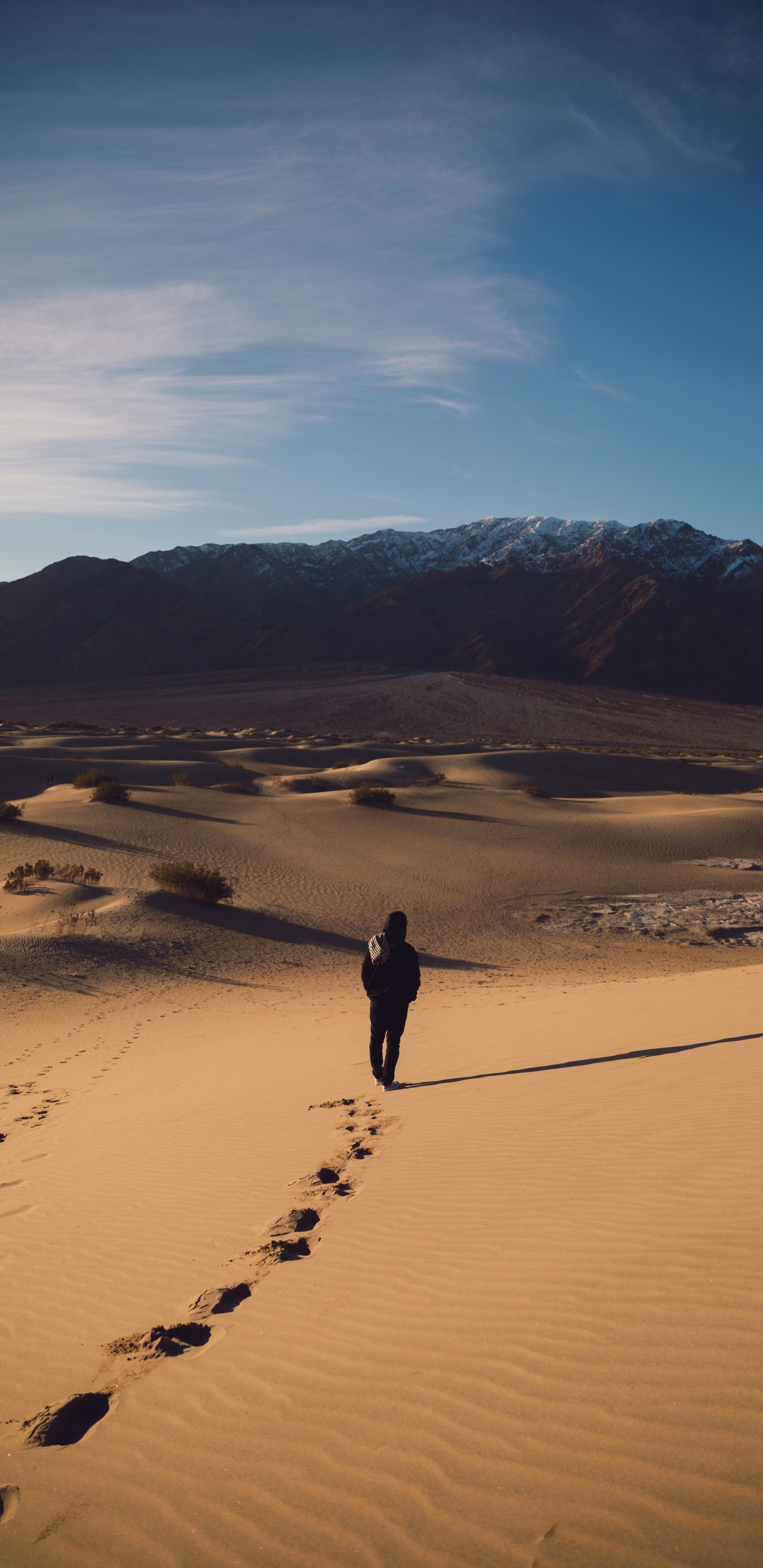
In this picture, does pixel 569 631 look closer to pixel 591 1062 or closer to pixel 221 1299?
pixel 591 1062

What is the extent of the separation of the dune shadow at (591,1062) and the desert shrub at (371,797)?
17.2 meters

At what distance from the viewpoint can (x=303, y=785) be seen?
28.9m

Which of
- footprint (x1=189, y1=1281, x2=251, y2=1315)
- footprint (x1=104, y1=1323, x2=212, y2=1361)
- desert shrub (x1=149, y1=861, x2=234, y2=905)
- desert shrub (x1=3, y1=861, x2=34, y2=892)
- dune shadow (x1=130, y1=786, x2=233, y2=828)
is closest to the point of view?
footprint (x1=104, y1=1323, x2=212, y2=1361)

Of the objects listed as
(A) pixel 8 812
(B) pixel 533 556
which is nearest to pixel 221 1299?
(A) pixel 8 812

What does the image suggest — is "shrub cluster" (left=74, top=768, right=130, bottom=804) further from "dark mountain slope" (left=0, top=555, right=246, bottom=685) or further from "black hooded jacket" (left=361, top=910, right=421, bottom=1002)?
"dark mountain slope" (left=0, top=555, right=246, bottom=685)

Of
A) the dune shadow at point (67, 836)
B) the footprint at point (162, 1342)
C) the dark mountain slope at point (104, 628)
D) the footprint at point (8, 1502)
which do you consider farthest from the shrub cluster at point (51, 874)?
the dark mountain slope at point (104, 628)

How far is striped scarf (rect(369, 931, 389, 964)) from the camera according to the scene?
717cm

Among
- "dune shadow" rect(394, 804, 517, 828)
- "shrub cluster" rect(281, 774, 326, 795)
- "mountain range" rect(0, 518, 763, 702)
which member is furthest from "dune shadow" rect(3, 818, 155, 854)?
"mountain range" rect(0, 518, 763, 702)

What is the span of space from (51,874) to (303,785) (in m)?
13.3

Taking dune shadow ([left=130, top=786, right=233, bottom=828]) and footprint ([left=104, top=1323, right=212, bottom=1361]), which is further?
dune shadow ([left=130, top=786, right=233, bottom=828])

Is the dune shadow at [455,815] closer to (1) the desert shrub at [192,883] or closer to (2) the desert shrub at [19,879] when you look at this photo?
(1) the desert shrub at [192,883]

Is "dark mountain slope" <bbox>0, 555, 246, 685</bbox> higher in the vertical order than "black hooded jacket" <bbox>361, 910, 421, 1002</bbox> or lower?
higher

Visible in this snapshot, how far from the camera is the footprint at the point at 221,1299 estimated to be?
3346 millimetres

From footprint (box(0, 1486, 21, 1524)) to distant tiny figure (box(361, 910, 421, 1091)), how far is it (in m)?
4.89
